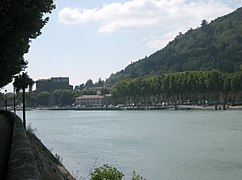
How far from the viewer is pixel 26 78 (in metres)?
30.5

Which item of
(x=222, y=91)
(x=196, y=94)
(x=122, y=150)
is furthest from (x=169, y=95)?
(x=122, y=150)

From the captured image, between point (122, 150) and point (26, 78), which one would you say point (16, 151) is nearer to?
point (26, 78)

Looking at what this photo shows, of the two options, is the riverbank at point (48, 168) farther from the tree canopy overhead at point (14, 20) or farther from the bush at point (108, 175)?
the tree canopy overhead at point (14, 20)

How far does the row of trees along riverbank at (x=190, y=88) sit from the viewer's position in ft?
416

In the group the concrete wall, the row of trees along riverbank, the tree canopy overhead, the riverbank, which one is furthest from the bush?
the row of trees along riverbank

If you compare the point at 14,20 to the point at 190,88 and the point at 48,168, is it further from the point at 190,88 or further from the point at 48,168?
the point at 190,88

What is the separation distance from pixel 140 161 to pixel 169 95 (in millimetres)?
120587

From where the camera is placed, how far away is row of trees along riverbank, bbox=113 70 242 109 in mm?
126750

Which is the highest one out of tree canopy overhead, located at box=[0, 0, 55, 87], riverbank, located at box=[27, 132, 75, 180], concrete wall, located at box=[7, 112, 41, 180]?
tree canopy overhead, located at box=[0, 0, 55, 87]

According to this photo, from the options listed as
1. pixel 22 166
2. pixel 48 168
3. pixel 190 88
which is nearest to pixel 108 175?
pixel 22 166

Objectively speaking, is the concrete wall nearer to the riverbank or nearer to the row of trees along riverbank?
the riverbank

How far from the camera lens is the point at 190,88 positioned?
135m

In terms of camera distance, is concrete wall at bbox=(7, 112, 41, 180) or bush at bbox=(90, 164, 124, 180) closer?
concrete wall at bbox=(7, 112, 41, 180)

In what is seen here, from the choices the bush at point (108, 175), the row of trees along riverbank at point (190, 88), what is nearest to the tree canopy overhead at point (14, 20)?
the bush at point (108, 175)
